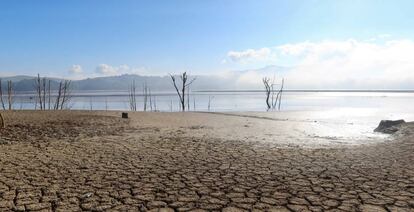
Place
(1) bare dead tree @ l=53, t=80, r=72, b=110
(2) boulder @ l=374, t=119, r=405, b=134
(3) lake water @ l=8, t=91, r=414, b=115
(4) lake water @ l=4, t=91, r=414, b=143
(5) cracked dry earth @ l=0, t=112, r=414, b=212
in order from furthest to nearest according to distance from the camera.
A: (3) lake water @ l=8, t=91, r=414, b=115 < (1) bare dead tree @ l=53, t=80, r=72, b=110 < (4) lake water @ l=4, t=91, r=414, b=143 < (2) boulder @ l=374, t=119, r=405, b=134 < (5) cracked dry earth @ l=0, t=112, r=414, b=212

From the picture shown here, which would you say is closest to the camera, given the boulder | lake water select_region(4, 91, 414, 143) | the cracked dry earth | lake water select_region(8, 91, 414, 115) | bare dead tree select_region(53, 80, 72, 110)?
the cracked dry earth

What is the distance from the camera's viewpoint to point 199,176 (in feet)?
19.6

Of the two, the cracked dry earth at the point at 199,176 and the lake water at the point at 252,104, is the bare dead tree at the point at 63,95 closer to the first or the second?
the lake water at the point at 252,104

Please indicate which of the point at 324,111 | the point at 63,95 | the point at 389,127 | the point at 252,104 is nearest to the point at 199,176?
the point at 389,127

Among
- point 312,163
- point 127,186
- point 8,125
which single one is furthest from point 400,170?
point 8,125

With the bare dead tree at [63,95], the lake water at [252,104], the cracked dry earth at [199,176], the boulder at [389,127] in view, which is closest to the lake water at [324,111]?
the lake water at [252,104]

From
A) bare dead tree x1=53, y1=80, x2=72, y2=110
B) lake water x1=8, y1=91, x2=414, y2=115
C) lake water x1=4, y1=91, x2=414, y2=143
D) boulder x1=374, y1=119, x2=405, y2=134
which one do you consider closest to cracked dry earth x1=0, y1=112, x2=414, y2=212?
boulder x1=374, y1=119, x2=405, y2=134

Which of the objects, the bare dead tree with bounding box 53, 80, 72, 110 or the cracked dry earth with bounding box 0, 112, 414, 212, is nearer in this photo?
the cracked dry earth with bounding box 0, 112, 414, 212

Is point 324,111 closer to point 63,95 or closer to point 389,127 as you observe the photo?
point 389,127

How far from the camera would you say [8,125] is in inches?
485

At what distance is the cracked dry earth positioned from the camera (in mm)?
4688

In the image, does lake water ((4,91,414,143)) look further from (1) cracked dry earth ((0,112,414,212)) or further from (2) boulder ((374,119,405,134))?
(1) cracked dry earth ((0,112,414,212))

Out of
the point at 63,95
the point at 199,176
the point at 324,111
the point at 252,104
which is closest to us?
the point at 199,176

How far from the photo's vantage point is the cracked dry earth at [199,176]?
4688mm
